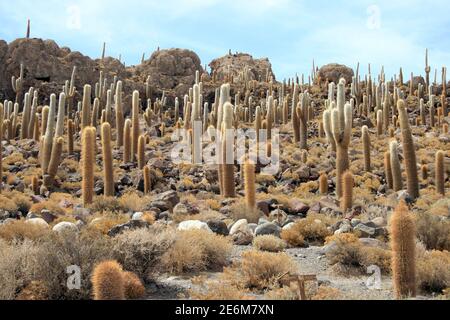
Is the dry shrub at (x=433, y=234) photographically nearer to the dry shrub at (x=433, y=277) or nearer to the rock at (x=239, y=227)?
the dry shrub at (x=433, y=277)

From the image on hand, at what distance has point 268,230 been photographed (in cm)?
1150

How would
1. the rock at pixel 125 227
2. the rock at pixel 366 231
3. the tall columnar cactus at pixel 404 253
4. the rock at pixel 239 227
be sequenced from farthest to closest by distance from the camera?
the rock at pixel 239 227, the rock at pixel 366 231, the rock at pixel 125 227, the tall columnar cactus at pixel 404 253

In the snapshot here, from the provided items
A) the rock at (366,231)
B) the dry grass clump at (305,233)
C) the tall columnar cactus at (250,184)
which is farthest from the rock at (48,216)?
the rock at (366,231)

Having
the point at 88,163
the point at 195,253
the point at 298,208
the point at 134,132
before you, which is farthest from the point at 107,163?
the point at 195,253

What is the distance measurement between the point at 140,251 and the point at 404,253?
391 centimetres

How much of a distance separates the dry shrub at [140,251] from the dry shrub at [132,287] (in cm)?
57

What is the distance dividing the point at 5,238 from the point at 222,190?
33.1 feet

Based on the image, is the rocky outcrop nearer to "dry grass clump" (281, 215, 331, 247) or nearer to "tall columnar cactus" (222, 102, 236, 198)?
"tall columnar cactus" (222, 102, 236, 198)

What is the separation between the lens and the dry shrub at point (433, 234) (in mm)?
10023

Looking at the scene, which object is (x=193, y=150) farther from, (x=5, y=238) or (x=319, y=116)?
(x=319, y=116)

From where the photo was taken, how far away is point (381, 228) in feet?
37.1

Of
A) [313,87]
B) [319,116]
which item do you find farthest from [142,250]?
[313,87]

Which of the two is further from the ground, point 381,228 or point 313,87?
point 313,87

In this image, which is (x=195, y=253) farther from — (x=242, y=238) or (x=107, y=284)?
(x=107, y=284)
